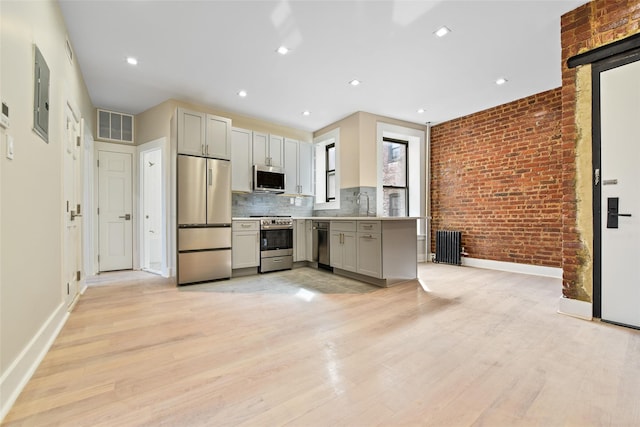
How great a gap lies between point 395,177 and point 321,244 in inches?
85.3

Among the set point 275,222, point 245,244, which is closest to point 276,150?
point 275,222

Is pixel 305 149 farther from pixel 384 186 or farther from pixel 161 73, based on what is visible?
pixel 161 73

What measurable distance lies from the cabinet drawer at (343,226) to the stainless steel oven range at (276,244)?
87 cm

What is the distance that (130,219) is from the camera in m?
5.02

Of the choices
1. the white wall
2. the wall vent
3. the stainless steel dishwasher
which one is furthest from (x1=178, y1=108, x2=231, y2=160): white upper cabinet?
the stainless steel dishwasher

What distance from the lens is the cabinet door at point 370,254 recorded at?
149 inches

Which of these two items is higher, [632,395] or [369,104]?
[369,104]

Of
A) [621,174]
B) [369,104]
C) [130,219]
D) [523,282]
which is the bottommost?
[523,282]

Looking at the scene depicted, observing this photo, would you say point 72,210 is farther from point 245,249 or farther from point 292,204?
point 292,204

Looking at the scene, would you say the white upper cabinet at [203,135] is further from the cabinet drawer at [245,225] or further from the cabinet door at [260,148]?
the cabinet drawer at [245,225]

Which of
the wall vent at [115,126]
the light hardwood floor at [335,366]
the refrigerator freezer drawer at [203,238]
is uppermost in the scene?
the wall vent at [115,126]

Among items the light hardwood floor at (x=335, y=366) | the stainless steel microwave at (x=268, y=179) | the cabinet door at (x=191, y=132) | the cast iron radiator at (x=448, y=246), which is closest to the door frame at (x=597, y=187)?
the light hardwood floor at (x=335, y=366)

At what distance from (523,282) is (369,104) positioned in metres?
3.51

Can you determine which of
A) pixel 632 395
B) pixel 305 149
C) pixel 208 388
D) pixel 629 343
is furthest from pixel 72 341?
pixel 305 149
